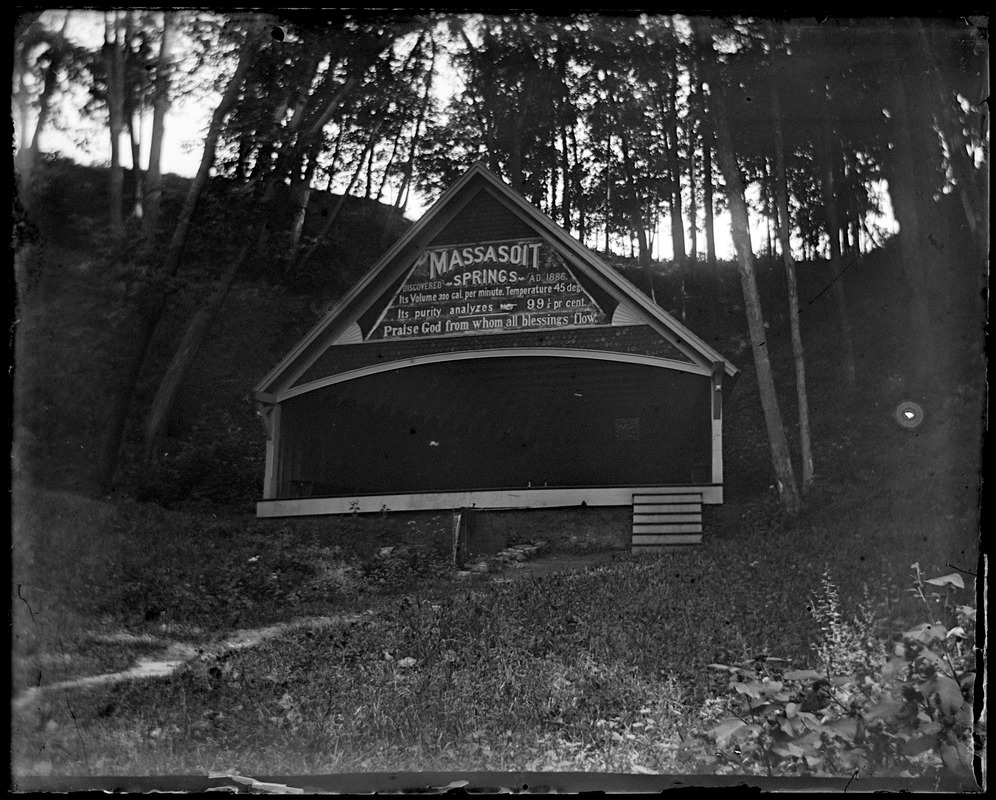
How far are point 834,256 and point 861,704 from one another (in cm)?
327

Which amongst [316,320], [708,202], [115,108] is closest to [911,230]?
[708,202]

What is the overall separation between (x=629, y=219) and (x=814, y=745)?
4371 millimetres

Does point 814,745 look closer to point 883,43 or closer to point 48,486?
point 883,43

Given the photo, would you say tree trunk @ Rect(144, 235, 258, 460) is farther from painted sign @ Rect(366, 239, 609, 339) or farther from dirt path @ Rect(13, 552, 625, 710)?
dirt path @ Rect(13, 552, 625, 710)

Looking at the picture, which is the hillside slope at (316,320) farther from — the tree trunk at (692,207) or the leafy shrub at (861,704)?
the leafy shrub at (861,704)

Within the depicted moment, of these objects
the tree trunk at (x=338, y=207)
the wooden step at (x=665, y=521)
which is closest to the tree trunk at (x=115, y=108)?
the tree trunk at (x=338, y=207)

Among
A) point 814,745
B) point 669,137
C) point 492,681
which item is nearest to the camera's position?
point 814,745

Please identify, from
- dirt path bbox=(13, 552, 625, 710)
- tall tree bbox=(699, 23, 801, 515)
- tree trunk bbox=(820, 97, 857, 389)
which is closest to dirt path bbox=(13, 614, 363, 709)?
dirt path bbox=(13, 552, 625, 710)

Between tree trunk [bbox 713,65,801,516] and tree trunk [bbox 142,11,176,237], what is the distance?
13.6 feet

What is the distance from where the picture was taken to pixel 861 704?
5332 mm

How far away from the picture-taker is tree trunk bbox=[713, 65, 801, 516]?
683 cm

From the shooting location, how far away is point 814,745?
16.1 feet

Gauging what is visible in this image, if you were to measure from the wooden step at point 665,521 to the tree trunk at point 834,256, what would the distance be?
1.49m

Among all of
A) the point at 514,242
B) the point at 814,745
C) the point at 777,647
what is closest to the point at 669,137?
the point at 514,242
